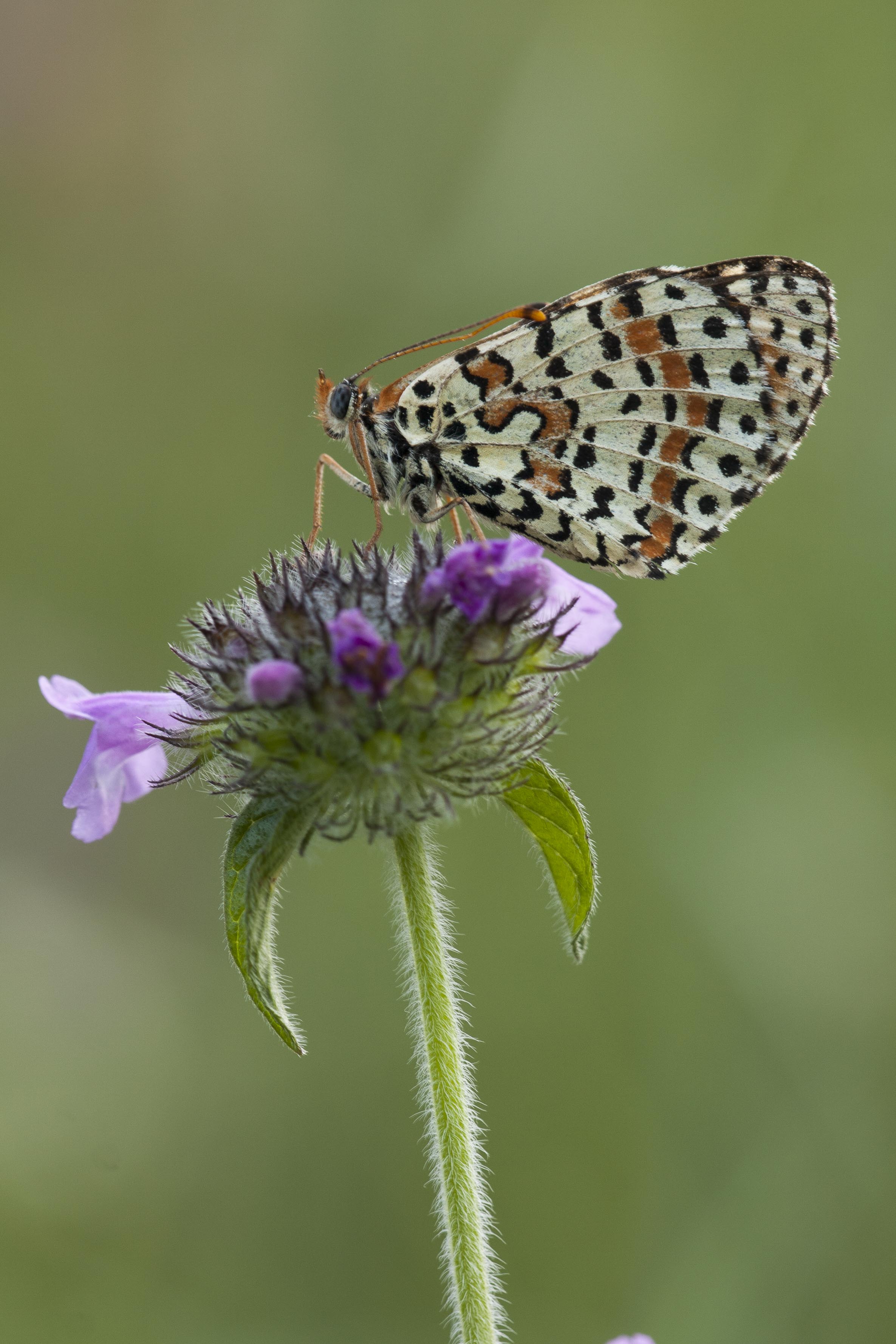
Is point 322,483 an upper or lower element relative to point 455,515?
upper

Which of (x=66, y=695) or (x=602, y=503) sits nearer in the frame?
(x=66, y=695)

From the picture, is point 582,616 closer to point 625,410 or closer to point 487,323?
point 625,410

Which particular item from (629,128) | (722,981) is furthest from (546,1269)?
(629,128)

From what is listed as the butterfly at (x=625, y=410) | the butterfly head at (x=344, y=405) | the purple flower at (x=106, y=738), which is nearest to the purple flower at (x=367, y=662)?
the purple flower at (x=106, y=738)

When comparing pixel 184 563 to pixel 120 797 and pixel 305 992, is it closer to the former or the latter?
pixel 305 992

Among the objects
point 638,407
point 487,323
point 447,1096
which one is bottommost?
point 447,1096

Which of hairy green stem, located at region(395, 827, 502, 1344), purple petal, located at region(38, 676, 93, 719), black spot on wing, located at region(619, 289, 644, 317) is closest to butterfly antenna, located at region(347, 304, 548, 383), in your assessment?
black spot on wing, located at region(619, 289, 644, 317)

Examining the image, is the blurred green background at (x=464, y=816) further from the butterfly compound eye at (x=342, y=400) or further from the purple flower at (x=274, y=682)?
the purple flower at (x=274, y=682)

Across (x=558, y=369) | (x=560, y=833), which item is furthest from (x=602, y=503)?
(x=560, y=833)
